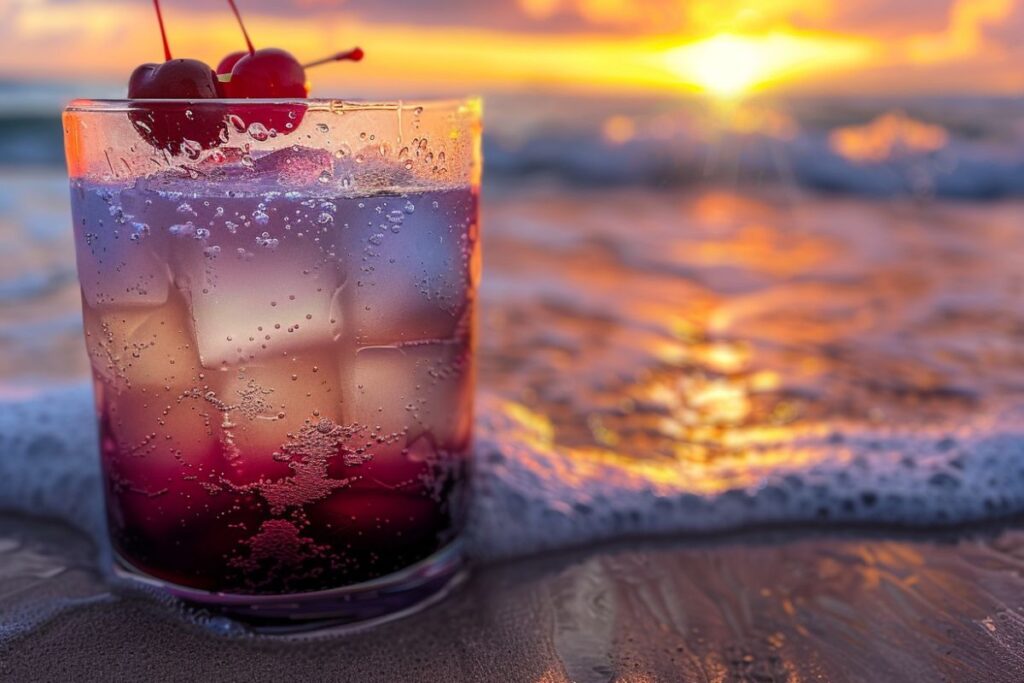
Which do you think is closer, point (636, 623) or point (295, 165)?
point (295, 165)

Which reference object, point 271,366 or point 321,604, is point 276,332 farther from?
point 321,604

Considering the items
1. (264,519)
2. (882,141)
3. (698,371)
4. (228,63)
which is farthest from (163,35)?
(882,141)

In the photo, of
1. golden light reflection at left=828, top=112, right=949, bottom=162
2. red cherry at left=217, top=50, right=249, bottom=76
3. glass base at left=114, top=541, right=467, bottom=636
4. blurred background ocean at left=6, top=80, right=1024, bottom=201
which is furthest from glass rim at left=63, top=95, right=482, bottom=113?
golden light reflection at left=828, top=112, right=949, bottom=162

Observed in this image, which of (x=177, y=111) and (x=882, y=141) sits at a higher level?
(x=177, y=111)

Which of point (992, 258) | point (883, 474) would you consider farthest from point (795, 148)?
point (883, 474)

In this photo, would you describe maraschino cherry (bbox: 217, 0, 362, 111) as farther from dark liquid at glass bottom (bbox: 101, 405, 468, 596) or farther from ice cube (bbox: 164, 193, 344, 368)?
dark liquid at glass bottom (bbox: 101, 405, 468, 596)

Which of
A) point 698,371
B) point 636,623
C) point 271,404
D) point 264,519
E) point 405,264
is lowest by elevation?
point 698,371

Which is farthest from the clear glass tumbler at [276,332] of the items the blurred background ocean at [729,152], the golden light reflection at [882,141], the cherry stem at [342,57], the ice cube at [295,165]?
the golden light reflection at [882,141]
